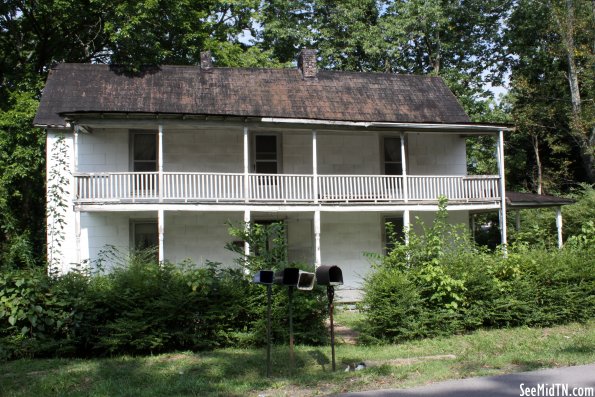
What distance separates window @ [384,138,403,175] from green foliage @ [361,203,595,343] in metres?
8.45

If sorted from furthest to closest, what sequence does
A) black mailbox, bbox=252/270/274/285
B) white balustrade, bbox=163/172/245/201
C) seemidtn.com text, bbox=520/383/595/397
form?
white balustrade, bbox=163/172/245/201
black mailbox, bbox=252/270/274/285
seemidtn.com text, bbox=520/383/595/397

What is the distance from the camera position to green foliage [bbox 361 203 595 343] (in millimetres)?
10617

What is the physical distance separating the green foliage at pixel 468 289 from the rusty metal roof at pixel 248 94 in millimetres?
7591

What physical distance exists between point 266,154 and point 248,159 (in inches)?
31.9

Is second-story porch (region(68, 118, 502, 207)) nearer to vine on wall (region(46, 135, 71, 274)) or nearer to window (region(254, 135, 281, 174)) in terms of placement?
window (region(254, 135, 281, 174))

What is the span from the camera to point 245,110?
19.1 metres

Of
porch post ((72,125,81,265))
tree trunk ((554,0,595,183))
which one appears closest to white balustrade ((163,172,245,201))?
porch post ((72,125,81,265))

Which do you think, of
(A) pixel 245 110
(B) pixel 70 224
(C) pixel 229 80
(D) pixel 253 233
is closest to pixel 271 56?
(C) pixel 229 80

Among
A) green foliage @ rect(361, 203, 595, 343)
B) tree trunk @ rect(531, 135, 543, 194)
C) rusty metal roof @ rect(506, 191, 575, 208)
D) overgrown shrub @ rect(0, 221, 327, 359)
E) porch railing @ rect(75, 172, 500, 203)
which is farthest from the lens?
tree trunk @ rect(531, 135, 543, 194)

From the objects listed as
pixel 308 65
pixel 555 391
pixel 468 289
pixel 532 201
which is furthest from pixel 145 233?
pixel 555 391

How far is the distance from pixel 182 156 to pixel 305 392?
12.6 meters

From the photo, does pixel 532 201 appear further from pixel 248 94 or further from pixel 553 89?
pixel 553 89

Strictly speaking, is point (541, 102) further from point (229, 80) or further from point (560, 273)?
point (560, 273)

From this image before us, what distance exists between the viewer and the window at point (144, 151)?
18.5 metres
